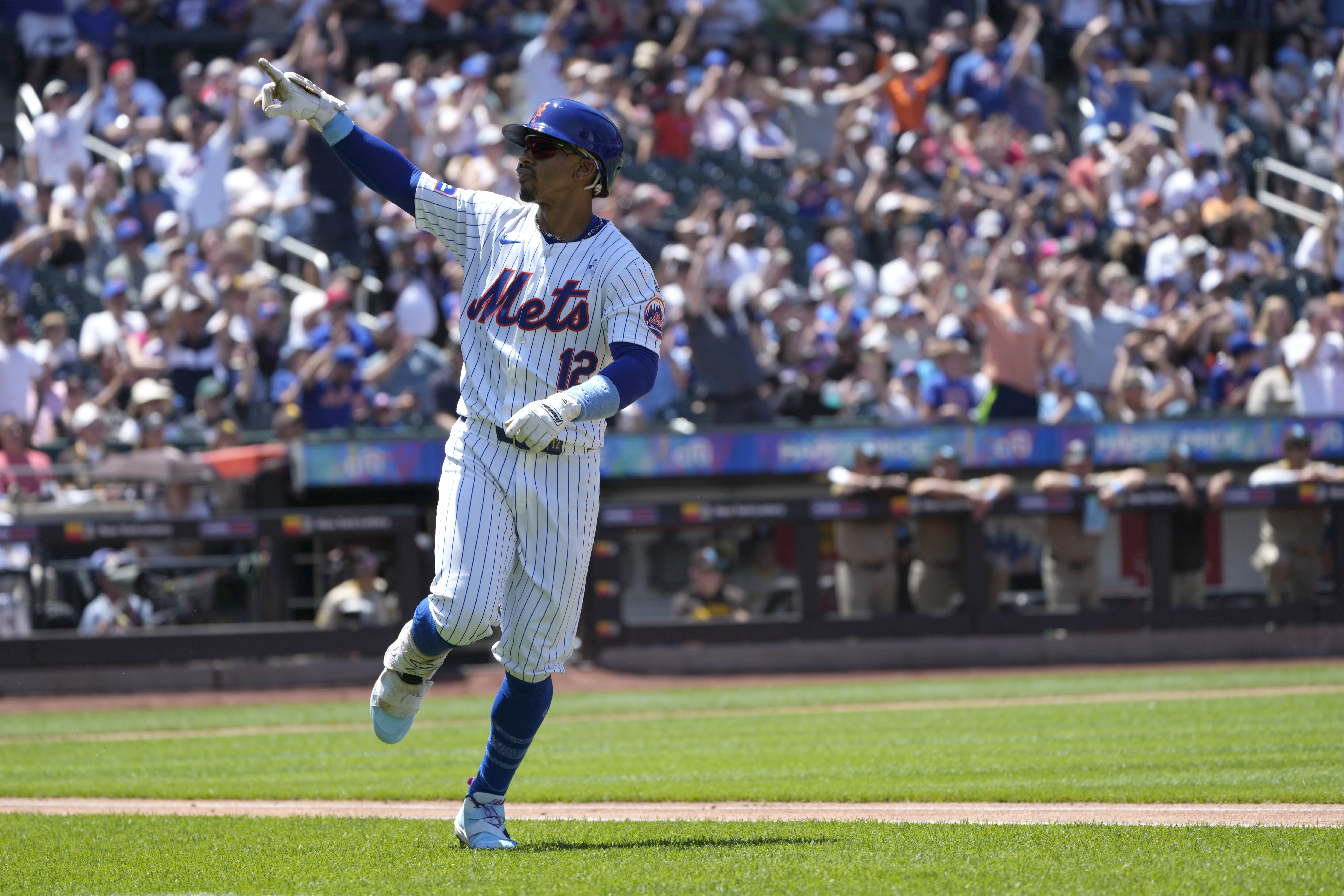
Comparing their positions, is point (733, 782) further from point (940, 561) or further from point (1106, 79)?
point (1106, 79)

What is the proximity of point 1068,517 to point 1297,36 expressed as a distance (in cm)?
953

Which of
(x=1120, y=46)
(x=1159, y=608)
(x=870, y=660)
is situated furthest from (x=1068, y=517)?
(x=1120, y=46)

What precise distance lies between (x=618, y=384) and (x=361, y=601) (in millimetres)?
7147

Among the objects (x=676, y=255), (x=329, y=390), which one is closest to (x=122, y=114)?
(x=329, y=390)

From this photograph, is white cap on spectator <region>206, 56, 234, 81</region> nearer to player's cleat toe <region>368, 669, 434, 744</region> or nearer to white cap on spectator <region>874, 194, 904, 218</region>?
white cap on spectator <region>874, 194, 904, 218</region>

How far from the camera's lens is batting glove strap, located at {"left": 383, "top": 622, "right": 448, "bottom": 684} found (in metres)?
4.57

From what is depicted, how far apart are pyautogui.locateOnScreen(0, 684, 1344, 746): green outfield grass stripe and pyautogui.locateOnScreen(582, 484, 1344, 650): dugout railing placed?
183 cm

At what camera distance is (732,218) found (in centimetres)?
1413

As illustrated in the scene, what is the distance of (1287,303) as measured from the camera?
1456 centimetres

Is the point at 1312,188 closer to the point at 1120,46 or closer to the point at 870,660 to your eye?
the point at 1120,46

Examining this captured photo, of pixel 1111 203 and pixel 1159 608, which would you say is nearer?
pixel 1159 608

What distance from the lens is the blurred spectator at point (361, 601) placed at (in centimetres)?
1113

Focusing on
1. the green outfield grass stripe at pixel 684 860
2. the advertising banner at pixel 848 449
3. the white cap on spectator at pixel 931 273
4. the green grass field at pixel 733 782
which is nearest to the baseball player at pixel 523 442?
the green outfield grass stripe at pixel 684 860

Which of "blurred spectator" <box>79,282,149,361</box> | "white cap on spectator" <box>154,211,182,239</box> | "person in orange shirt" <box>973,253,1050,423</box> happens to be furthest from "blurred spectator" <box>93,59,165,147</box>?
"person in orange shirt" <box>973,253,1050,423</box>
